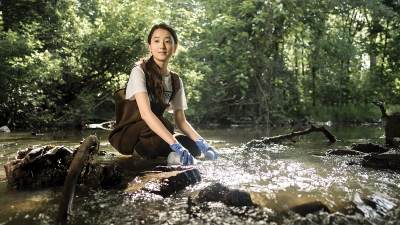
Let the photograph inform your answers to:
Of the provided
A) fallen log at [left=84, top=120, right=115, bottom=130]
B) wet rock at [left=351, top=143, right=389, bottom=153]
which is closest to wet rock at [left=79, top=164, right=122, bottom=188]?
wet rock at [left=351, top=143, right=389, bottom=153]

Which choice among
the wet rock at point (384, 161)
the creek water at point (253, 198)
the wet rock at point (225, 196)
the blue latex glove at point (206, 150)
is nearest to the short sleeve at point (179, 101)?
the blue latex glove at point (206, 150)

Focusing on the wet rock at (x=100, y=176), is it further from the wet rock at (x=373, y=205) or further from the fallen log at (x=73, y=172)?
the wet rock at (x=373, y=205)

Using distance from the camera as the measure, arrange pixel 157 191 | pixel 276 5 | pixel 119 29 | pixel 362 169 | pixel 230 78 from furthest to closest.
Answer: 1. pixel 230 78
2. pixel 119 29
3. pixel 276 5
4. pixel 362 169
5. pixel 157 191

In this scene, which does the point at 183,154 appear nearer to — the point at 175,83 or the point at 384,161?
the point at 175,83

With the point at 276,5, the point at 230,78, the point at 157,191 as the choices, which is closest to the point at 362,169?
the point at 157,191

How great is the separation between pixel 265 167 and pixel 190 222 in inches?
86.3

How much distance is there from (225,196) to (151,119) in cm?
152

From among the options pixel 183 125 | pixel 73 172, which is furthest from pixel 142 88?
pixel 73 172

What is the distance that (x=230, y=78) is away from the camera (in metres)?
17.3

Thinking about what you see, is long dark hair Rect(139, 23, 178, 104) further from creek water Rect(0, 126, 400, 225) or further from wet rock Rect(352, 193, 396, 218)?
wet rock Rect(352, 193, 396, 218)

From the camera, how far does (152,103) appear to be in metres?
4.59

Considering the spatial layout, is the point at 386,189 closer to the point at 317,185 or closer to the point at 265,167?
the point at 317,185

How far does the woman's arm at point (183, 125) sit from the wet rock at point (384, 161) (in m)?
1.97

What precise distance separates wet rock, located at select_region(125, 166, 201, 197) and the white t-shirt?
95 centimetres
